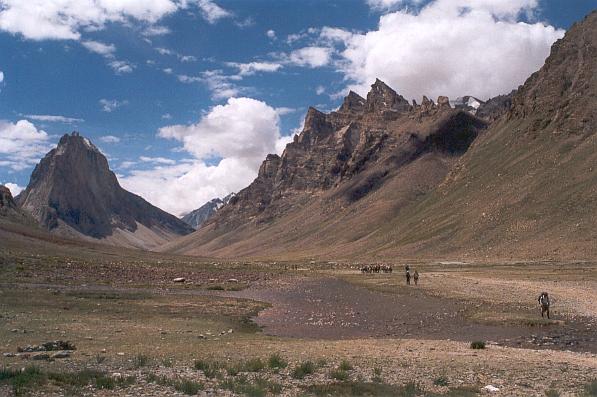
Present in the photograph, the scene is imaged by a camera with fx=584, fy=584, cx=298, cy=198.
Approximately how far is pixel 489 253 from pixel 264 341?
108 metres

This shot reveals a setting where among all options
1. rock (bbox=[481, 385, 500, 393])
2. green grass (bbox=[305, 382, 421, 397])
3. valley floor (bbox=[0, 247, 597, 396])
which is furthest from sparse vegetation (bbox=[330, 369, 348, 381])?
rock (bbox=[481, 385, 500, 393])

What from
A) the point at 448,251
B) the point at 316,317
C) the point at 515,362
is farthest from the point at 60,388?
the point at 448,251

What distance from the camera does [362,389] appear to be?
16750mm

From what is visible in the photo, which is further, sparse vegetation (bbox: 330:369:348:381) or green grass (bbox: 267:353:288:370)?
green grass (bbox: 267:353:288:370)

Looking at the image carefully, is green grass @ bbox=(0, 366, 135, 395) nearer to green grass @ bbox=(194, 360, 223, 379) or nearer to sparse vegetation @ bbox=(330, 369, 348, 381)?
green grass @ bbox=(194, 360, 223, 379)

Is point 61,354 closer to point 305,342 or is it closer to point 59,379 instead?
point 59,379

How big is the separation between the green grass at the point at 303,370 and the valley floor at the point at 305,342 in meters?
0.08

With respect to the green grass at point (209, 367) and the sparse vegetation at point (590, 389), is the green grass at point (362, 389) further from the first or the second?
the sparse vegetation at point (590, 389)

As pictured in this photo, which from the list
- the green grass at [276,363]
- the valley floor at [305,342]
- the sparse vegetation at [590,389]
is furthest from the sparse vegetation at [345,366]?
the sparse vegetation at [590,389]

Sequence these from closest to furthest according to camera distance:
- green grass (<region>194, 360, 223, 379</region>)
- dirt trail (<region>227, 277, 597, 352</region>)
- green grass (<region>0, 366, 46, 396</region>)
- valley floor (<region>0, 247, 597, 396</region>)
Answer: green grass (<region>0, 366, 46, 396</region>)
valley floor (<region>0, 247, 597, 396</region>)
green grass (<region>194, 360, 223, 379</region>)
dirt trail (<region>227, 277, 597, 352</region>)

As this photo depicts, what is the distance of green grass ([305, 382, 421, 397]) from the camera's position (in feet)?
53.3

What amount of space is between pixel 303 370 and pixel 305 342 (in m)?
8.58

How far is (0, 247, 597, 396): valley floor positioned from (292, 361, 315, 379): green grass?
8 centimetres

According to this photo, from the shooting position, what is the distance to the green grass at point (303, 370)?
18.4 metres
